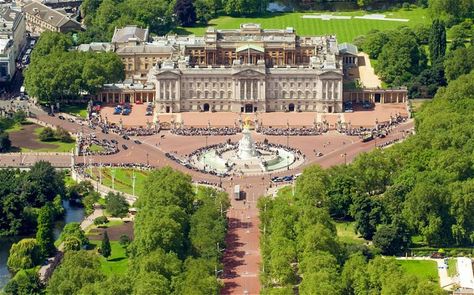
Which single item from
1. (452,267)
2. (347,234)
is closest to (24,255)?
(347,234)

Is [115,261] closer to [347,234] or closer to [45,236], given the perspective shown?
[45,236]

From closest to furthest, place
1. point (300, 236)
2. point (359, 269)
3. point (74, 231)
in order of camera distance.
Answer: point (359, 269)
point (300, 236)
point (74, 231)

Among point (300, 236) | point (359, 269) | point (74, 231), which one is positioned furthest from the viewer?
point (74, 231)

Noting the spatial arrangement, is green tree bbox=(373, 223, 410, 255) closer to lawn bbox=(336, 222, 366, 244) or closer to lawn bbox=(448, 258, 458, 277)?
lawn bbox=(336, 222, 366, 244)

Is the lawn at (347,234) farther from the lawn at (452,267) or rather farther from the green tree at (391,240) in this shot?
the lawn at (452,267)

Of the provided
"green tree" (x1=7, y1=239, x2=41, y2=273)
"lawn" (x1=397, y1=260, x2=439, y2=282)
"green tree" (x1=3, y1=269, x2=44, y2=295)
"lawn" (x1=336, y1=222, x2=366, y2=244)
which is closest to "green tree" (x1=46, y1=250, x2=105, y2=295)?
"green tree" (x1=3, y1=269, x2=44, y2=295)

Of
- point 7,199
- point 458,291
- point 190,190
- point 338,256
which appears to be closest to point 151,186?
point 190,190

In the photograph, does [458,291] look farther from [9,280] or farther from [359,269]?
[9,280]
